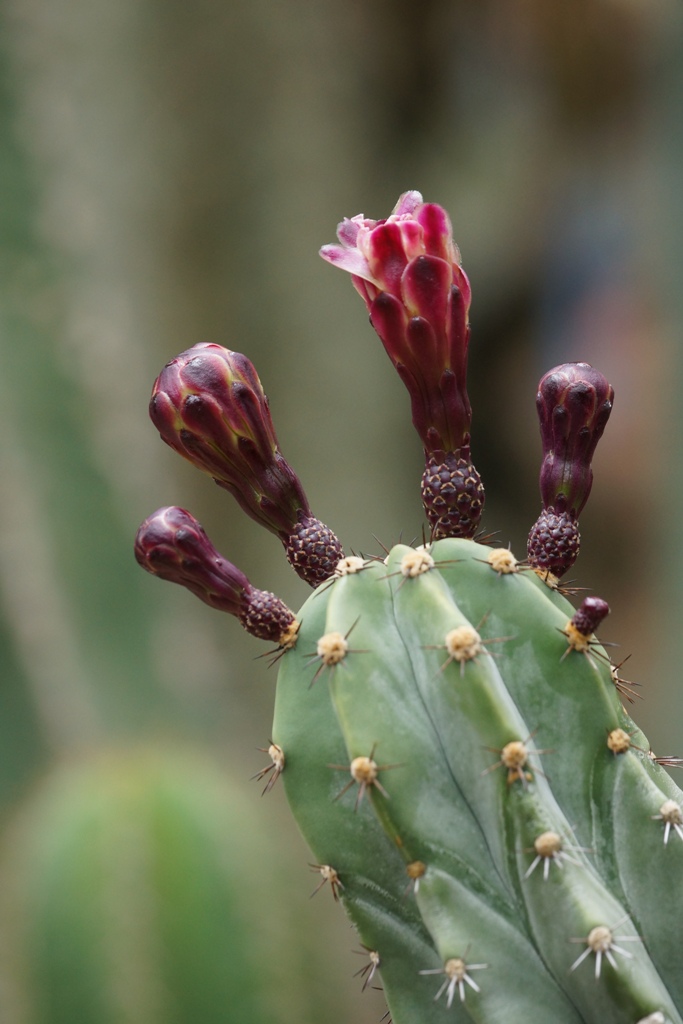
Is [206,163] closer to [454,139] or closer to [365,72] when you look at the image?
[365,72]

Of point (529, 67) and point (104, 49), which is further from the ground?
point (529, 67)

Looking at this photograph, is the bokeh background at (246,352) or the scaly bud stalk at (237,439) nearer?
the scaly bud stalk at (237,439)

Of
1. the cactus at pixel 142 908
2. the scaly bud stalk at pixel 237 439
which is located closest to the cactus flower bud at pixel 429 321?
the scaly bud stalk at pixel 237 439

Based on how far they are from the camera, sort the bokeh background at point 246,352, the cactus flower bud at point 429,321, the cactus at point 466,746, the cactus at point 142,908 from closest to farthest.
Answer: the cactus at point 466,746 → the cactus flower bud at point 429,321 → the cactus at point 142,908 → the bokeh background at point 246,352

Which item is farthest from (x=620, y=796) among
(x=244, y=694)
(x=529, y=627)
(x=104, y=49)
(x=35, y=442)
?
(x=104, y=49)

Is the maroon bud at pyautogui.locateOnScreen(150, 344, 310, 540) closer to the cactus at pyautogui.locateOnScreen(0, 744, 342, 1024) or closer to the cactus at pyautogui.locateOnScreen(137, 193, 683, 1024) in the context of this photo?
the cactus at pyautogui.locateOnScreen(137, 193, 683, 1024)

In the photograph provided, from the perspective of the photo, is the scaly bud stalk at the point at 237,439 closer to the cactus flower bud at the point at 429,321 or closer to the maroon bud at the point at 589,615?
the cactus flower bud at the point at 429,321

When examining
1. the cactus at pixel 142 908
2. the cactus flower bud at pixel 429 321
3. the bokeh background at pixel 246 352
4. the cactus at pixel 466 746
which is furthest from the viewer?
the bokeh background at pixel 246 352

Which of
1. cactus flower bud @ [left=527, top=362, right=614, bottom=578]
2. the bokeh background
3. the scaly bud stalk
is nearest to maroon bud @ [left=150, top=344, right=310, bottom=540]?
the scaly bud stalk
